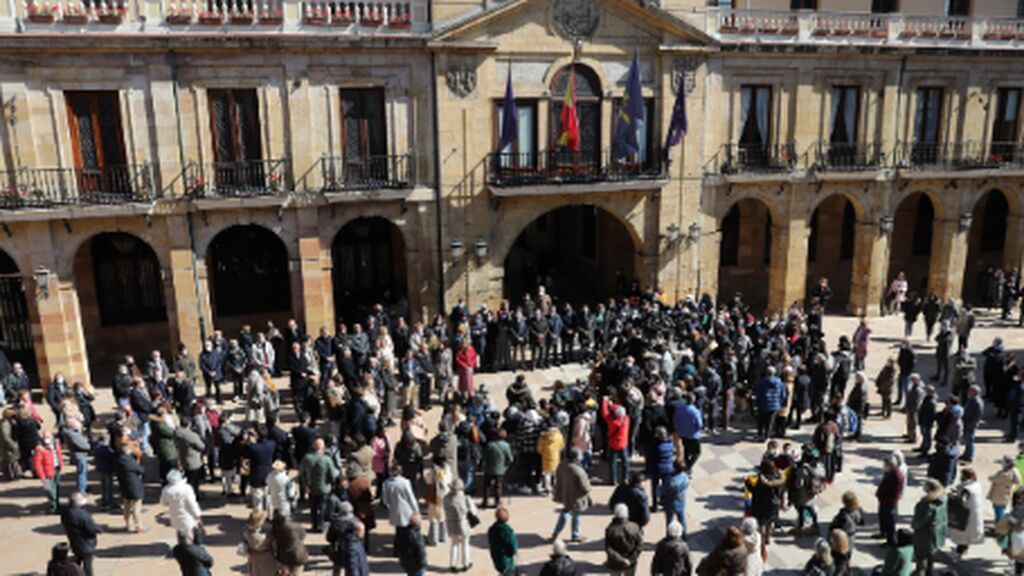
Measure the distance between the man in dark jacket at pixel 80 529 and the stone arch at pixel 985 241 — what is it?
2926 cm

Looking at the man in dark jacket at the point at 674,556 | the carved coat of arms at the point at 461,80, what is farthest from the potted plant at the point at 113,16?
the man in dark jacket at the point at 674,556

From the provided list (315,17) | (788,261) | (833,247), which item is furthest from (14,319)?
(833,247)

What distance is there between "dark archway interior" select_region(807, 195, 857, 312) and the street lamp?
2341 centimetres

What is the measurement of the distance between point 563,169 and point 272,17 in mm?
8177

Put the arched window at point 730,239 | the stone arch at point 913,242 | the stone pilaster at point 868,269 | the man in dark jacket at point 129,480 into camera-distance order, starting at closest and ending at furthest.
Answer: the man in dark jacket at point 129,480 → the stone pilaster at point 868,269 → the arched window at point 730,239 → the stone arch at point 913,242

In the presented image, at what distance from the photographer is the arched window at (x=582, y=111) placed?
20.6 metres

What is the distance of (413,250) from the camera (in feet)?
66.4

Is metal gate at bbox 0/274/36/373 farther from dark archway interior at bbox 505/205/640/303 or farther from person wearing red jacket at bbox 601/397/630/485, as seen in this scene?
person wearing red jacket at bbox 601/397/630/485

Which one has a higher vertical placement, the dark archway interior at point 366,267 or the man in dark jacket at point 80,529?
the dark archway interior at point 366,267

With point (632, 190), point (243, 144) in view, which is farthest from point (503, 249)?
point (243, 144)

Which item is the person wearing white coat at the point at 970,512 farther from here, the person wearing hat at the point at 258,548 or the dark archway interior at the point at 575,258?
the dark archway interior at the point at 575,258

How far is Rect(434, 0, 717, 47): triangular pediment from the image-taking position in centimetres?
1919

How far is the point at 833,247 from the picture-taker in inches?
1094

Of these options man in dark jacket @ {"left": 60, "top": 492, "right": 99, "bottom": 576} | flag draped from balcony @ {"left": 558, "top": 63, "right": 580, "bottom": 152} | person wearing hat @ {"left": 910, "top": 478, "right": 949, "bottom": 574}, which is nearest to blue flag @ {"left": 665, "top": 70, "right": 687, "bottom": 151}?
flag draped from balcony @ {"left": 558, "top": 63, "right": 580, "bottom": 152}
